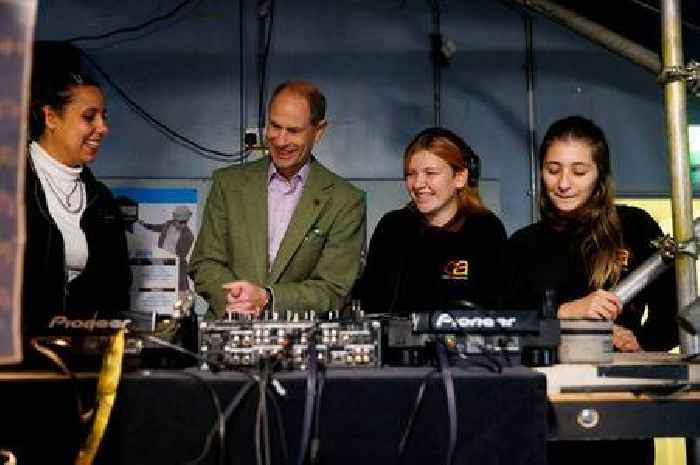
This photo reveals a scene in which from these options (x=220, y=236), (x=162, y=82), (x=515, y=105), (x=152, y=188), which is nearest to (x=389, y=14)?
(x=515, y=105)

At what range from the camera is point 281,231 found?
2.20 metres

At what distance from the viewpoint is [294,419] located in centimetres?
109

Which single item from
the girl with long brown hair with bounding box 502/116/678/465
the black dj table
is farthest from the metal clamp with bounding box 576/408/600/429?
the girl with long brown hair with bounding box 502/116/678/465

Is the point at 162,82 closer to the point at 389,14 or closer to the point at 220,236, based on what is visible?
the point at 389,14

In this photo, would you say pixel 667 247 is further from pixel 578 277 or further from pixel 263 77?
pixel 263 77

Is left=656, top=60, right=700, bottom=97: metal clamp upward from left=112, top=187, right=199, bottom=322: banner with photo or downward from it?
upward

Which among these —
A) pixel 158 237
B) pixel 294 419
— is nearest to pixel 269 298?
pixel 294 419

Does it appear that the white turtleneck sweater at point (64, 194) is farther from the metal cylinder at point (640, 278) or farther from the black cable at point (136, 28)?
the metal cylinder at point (640, 278)

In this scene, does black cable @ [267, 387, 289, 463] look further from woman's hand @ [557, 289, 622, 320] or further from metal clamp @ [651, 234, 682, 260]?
metal clamp @ [651, 234, 682, 260]

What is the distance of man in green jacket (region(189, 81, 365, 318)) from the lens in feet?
6.82

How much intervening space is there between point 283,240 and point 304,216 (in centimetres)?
9

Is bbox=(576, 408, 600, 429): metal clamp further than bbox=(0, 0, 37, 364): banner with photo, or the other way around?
bbox=(576, 408, 600, 429): metal clamp

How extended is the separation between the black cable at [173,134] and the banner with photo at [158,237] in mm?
165

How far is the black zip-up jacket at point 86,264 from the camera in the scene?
172 centimetres
